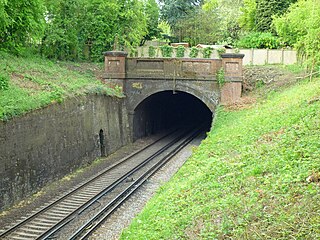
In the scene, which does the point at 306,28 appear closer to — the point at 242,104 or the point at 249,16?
the point at 242,104

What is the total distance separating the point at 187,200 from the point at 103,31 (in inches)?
831

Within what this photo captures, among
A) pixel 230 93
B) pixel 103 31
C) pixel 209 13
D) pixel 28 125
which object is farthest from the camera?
pixel 209 13

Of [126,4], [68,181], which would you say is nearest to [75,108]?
[68,181]

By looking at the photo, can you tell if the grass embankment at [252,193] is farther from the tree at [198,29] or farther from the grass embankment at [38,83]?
the tree at [198,29]

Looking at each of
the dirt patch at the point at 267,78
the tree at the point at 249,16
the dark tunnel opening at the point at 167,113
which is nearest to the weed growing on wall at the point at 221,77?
the dirt patch at the point at 267,78

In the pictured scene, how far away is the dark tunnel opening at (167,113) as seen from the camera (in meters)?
26.8

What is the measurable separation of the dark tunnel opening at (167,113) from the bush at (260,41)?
650 cm

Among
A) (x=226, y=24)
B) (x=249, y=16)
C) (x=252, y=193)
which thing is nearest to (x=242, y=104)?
(x=252, y=193)

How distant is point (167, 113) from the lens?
34281 millimetres

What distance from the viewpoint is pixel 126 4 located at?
2898cm

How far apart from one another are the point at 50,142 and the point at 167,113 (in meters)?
19.2

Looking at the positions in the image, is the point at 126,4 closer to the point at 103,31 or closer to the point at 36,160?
the point at 103,31

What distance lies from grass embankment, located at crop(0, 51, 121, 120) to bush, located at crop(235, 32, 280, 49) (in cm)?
1603

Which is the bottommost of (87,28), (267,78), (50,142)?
(50,142)
